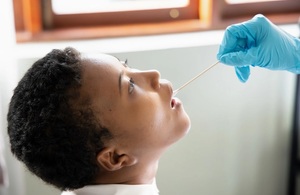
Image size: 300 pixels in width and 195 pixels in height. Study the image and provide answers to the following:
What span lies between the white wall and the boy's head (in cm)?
67

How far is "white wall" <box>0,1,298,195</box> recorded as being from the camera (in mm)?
1753

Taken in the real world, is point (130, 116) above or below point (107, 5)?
below

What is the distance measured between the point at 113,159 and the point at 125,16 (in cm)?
101

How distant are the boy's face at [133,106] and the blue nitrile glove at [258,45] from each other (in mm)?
244

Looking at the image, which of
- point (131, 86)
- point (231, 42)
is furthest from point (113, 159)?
point (231, 42)

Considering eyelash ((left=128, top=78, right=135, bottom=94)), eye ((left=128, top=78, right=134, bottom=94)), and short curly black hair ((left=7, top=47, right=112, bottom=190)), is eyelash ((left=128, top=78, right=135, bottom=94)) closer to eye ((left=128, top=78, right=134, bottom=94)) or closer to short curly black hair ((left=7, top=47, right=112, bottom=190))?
eye ((left=128, top=78, right=134, bottom=94))

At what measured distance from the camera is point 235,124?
6.31 ft

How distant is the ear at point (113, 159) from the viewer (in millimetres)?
1021

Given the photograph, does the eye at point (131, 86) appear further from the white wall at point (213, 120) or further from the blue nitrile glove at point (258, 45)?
the white wall at point (213, 120)

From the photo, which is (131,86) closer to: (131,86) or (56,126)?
(131,86)

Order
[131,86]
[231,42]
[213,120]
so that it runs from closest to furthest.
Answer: [131,86], [231,42], [213,120]

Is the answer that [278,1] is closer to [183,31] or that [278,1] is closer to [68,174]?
[183,31]

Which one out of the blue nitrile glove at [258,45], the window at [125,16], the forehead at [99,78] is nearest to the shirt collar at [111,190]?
the forehead at [99,78]

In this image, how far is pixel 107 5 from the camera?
193 centimetres
